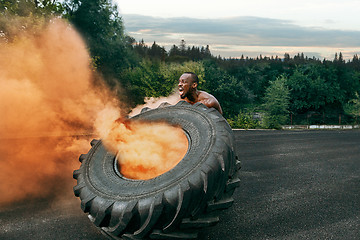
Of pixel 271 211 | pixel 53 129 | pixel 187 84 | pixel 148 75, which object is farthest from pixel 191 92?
pixel 148 75

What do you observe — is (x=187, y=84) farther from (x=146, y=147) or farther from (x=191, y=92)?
(x=146, y=147)

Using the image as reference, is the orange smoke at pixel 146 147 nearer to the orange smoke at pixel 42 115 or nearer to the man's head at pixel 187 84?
the man's head at pixel 187 84

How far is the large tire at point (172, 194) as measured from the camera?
296cm

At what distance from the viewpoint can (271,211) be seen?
176 inches

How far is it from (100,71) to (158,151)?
850 inches

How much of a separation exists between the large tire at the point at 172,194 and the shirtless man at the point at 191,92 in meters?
1.18

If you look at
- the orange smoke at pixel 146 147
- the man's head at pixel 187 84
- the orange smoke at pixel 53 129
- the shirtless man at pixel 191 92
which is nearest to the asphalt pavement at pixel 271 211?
the orange smoke at pixel 53 129

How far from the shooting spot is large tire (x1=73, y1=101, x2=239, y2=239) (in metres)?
2.96

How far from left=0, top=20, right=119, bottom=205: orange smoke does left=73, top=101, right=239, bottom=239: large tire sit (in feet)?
8.06

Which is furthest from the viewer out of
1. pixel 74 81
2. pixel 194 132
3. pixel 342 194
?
pixel 74 81

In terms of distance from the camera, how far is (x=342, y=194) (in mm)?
5355

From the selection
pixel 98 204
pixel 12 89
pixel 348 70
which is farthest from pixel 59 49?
pixel 348 70

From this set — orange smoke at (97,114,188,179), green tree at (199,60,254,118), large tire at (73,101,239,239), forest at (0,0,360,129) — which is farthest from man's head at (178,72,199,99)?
green tree at (199,60,254,118)

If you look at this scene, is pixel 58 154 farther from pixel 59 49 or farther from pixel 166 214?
pixel 166 214
